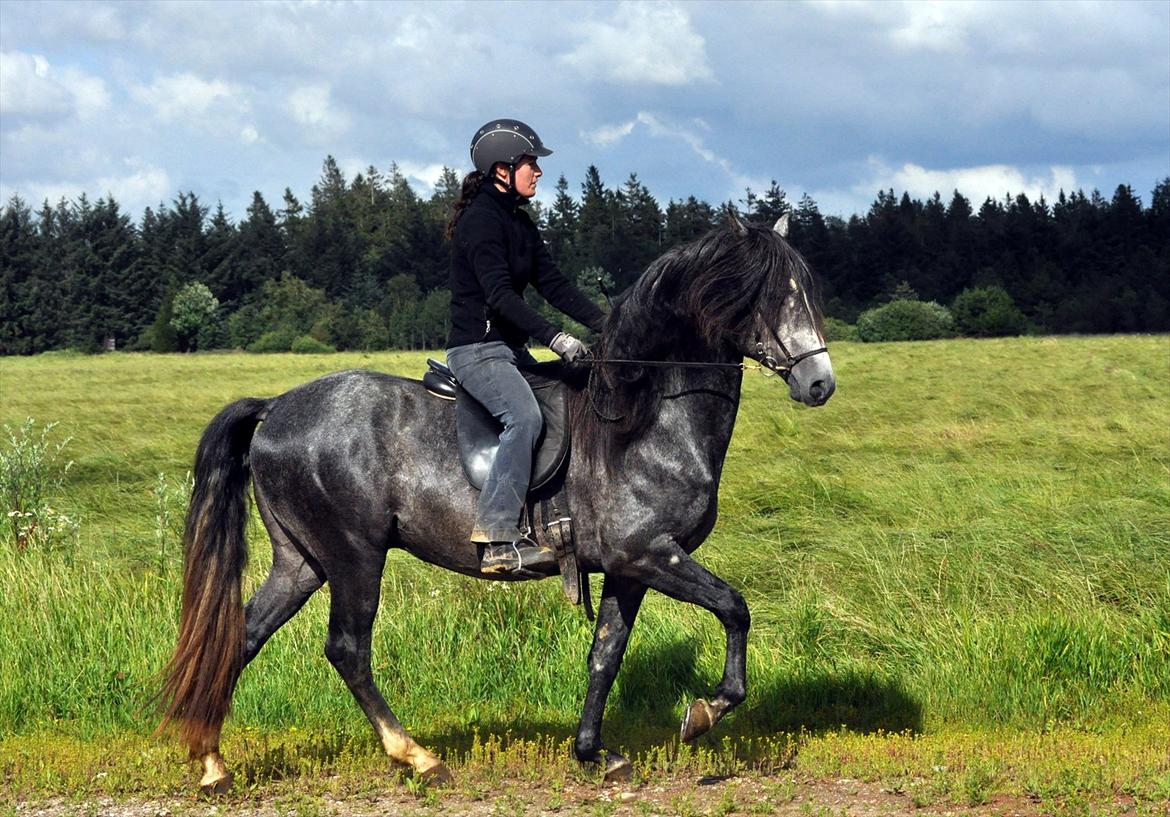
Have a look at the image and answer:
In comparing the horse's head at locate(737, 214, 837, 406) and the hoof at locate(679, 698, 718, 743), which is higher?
the horse's head at locate(737, 214, 837, 406)

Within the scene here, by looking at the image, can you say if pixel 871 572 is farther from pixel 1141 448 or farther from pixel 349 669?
pixel 1141 448

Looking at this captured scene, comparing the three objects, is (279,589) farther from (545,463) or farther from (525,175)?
(525,175)

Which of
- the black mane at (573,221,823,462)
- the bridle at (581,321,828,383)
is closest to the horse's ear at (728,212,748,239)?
the black mane at (573,221,823,462)

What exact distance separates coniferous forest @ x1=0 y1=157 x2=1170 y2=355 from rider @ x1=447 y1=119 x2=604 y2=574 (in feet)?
215

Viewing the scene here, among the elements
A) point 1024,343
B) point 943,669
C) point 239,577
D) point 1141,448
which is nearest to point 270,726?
point 239,577

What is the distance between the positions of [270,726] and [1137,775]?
4.99 metres

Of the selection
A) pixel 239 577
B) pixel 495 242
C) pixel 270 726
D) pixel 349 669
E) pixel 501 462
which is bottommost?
pixel 270 726

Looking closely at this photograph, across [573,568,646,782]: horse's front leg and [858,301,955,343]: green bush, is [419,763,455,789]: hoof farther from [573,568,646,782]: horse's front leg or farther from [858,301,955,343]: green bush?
[858,301,955,343]: green bush

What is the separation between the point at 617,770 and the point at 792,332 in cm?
236

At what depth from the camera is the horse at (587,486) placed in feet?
19.7

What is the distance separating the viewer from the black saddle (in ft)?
20.4

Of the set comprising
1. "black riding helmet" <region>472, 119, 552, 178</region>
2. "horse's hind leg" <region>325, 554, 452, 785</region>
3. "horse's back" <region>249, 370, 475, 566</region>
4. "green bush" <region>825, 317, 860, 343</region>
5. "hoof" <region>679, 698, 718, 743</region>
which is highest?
"green bush" <region>825, 317, 860, 343</region>

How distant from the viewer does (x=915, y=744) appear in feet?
22.1

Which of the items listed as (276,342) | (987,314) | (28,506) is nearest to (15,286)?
(276,342)
